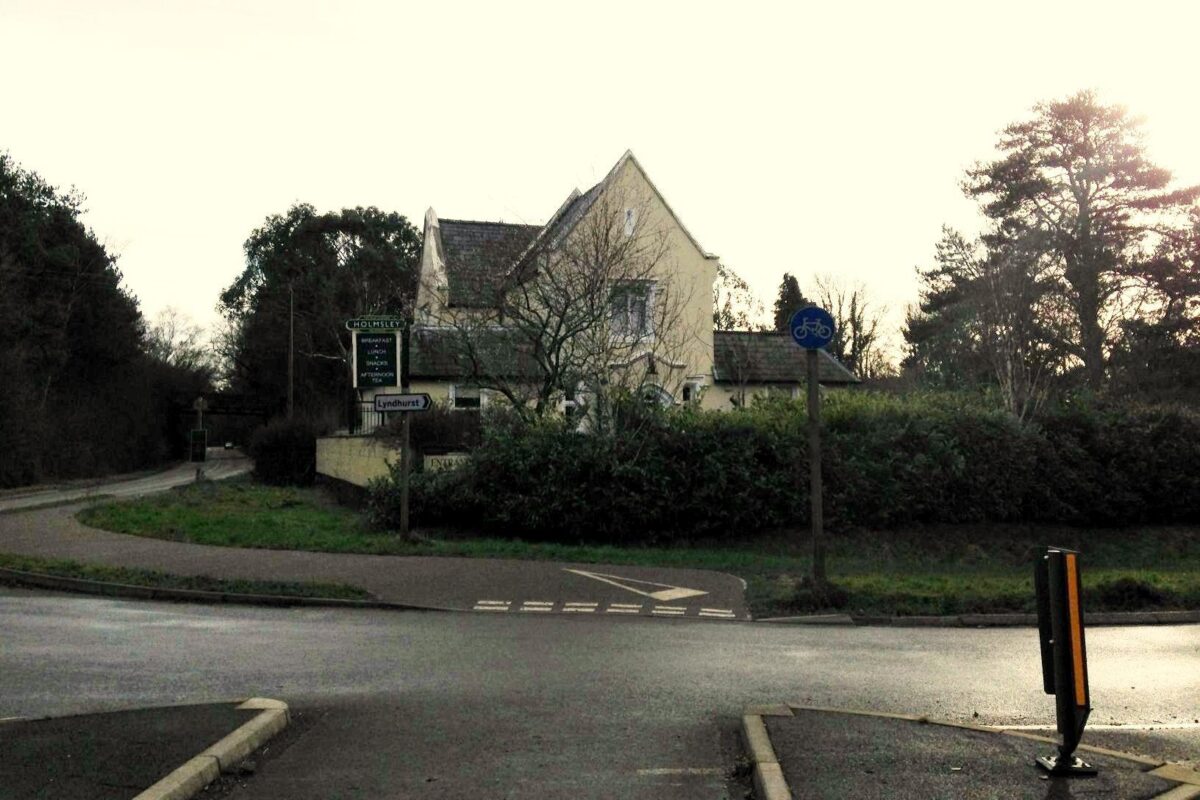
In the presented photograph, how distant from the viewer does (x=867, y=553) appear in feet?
69.0

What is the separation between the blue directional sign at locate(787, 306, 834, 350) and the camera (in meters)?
13.8

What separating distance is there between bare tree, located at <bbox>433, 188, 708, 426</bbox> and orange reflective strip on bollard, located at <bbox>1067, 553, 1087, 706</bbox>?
16.8 metres

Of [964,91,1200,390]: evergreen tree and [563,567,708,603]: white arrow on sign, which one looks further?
[964,91,1200,390]: evergreen tree

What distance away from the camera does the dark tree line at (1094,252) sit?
37906 mm

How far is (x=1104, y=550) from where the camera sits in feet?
75.3

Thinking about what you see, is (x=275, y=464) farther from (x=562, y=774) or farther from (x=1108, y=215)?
(x=562, y=774)

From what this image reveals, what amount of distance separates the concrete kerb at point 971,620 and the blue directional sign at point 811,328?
131 inches

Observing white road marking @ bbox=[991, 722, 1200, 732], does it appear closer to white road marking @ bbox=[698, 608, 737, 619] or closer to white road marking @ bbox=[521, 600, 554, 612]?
white road marking @ bbox=[698, 608, 737, 619]

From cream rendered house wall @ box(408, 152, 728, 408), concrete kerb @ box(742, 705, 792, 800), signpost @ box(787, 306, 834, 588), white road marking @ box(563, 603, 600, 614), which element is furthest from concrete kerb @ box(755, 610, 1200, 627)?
cream rendered house wall @ box(408, 152, 728, 408)

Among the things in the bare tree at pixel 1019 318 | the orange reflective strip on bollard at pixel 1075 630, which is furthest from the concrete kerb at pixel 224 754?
the bare tree at pixel 1019 318

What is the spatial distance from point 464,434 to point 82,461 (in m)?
35.6

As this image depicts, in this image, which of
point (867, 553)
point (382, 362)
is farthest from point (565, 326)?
point (867, 553)

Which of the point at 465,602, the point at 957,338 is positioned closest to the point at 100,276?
the point at 957,338

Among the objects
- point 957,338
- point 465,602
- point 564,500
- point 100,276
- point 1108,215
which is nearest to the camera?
point 465,602
